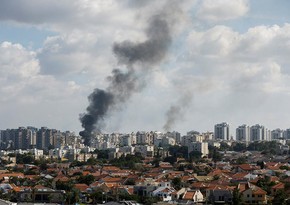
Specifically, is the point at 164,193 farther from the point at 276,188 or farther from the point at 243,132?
the point at 243,132

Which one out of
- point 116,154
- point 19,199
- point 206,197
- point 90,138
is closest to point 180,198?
point 206,197

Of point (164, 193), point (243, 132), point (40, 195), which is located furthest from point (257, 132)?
point (40, 195)

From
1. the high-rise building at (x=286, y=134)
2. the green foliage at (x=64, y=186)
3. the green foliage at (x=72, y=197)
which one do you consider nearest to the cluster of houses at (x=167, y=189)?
the green foliage at (x=64, y=186)

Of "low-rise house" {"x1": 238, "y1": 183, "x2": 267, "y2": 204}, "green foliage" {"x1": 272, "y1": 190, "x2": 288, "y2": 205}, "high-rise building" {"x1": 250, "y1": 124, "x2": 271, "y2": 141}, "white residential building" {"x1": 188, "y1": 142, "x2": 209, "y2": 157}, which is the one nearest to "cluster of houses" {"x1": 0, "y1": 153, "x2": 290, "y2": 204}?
"low-rise house" {"x1": 238, "y1": 183, "x2": 267, "y2": 204}

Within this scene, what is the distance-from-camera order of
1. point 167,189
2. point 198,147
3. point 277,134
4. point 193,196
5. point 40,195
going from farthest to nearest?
point 277,134 < point 198,147 < point 40,195 < point 167,189 < point 193,196

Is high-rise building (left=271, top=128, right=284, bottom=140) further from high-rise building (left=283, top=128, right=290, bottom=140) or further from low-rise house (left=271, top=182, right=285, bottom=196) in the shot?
low-rise house (left=271, top=182, right=285, bottom=196)

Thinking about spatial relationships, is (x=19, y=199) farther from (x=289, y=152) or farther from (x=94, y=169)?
(x=289, y=152)

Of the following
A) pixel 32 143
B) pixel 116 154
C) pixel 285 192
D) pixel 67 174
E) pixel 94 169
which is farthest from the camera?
pixel 32 143

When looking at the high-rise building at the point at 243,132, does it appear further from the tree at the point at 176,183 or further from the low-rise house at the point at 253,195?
the low-rise house at the point at 253,195
